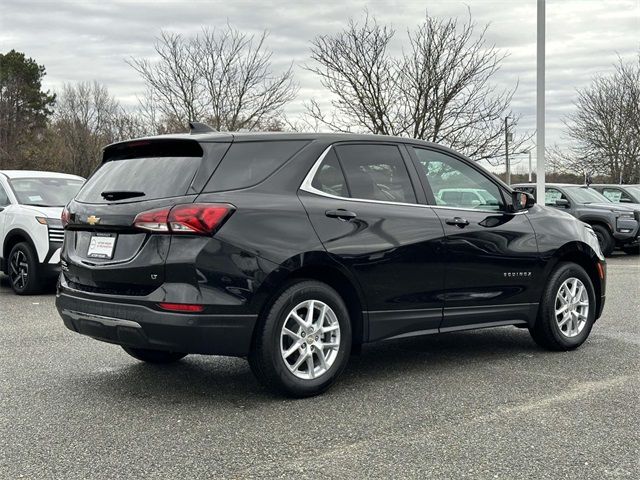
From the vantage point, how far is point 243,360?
5.77m

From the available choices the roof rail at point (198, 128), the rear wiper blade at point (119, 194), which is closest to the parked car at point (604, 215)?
the roof rail at point (198, 128)

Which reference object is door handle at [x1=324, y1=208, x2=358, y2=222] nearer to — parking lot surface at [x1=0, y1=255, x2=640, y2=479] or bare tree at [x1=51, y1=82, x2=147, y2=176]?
parking lot surface at [x1=0, y1=255, x2=640, y2=479]

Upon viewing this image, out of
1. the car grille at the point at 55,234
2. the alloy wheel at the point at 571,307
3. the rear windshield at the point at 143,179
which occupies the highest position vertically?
the rear windshield at the point at 143,179

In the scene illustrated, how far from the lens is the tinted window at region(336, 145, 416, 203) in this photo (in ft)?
16.4

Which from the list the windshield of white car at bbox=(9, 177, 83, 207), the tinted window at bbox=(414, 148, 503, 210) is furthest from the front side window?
the tinted window at bbox=(414, 148, 503, 210)

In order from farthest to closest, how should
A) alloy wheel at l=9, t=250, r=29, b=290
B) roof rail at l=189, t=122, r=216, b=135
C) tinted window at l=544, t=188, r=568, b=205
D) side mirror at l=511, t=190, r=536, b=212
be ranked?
tinted window at l=544, t=188, r=568, b=205 < alloy wheel at l=9, t=250, r=29, b=290 < side mirror at l=511, t=190, r=536, b=212 < roof rail at l=189, t=122, r=216, b=135

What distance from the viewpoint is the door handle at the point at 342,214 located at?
4.72 metres

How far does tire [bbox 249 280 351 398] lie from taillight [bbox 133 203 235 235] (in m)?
0.61

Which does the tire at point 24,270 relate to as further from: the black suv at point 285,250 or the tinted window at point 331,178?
the tinted window at point 331,178

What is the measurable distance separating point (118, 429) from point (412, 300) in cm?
215

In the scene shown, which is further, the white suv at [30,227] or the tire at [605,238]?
the tire at [605,238]

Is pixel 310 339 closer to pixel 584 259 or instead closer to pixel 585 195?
pixel 584 259

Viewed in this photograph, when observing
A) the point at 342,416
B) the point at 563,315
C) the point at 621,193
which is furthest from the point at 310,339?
the point at 621,193

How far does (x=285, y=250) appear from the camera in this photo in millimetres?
4441
